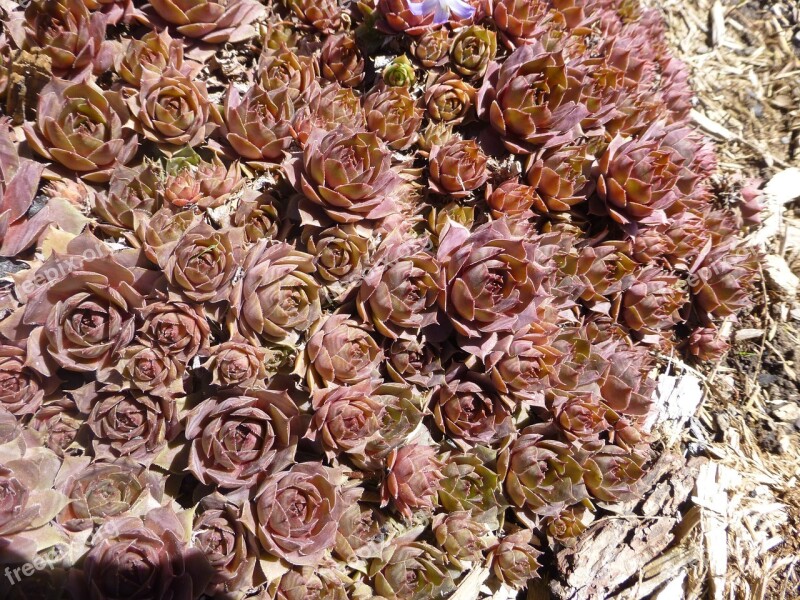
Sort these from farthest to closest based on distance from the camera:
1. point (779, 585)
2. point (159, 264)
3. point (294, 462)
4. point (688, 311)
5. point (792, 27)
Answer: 1. point (792, 27)
2. point (688, 311)
3. point (779, 585)
4. point (294, 462)
5. point (159, 264)

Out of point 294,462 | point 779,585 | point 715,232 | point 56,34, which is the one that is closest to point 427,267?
point 294,462

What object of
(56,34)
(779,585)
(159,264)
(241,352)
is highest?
(56,34)

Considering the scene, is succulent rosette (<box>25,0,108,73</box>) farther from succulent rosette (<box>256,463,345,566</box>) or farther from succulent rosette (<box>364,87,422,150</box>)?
succulent rosette (<box>256,463,345,566</box>)

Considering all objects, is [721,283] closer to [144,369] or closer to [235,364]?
[235,364]

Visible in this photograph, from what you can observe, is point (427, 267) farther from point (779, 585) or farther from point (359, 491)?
point (779, 585)

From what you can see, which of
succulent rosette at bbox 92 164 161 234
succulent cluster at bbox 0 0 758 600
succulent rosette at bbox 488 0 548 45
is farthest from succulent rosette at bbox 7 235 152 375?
succulent rosette at bbox 488 0 548 45

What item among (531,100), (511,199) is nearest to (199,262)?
(511,199)

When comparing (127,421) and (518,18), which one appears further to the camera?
(518,18)
